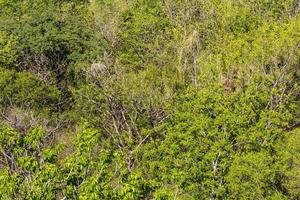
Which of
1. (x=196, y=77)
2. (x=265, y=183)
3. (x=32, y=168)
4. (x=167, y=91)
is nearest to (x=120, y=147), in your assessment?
(x=167, y=91)

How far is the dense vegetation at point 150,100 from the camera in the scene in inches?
826

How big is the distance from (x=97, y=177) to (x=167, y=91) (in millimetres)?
24839

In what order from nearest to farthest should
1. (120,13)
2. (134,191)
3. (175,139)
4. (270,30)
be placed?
(134,191) < (175,139) < (270,30) < (120,13)

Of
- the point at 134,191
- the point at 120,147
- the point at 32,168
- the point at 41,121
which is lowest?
the point at 120,147

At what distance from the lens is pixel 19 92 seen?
4378 centimetres

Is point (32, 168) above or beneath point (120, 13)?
above

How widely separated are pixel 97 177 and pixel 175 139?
55.4 feet

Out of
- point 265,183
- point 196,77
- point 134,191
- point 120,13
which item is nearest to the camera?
point 134,191

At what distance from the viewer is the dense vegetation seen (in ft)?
68.8

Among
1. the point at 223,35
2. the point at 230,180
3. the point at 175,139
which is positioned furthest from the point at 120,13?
the point at 230,180

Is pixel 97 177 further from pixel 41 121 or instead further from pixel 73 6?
pixel 73 6

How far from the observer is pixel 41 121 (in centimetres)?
4244

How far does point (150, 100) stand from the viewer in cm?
4238

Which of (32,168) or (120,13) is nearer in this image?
(32,168)
